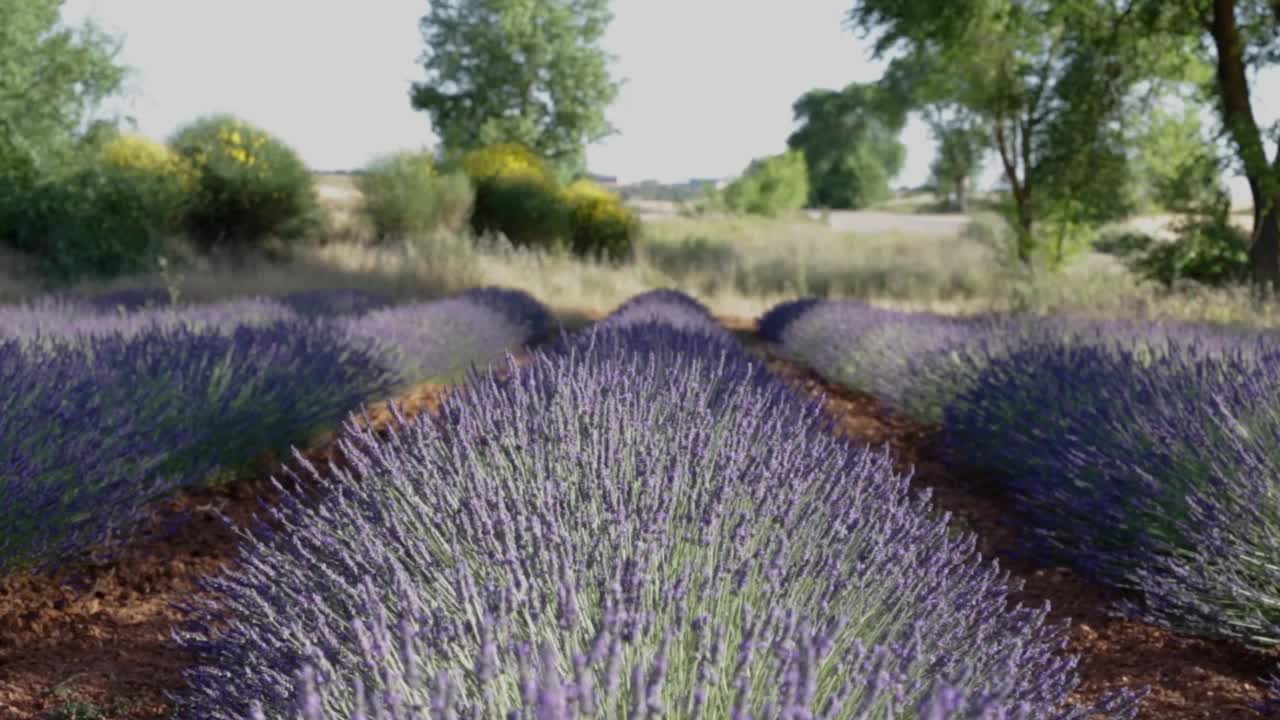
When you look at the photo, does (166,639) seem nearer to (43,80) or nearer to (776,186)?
(43,80)

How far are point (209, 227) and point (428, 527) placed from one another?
52.8 feet

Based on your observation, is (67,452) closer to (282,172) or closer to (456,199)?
(282,172)

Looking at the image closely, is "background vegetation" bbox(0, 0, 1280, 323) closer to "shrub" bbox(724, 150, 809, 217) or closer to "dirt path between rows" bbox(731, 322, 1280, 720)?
"dirt path between rows" bbox(731, 322, 1280, 720)

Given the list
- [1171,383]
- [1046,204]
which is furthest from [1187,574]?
[1046,204]

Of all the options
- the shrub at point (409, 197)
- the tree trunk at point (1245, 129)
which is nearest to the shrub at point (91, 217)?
the shrub at point (409, 197)

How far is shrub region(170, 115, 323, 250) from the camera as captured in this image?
16.3 m

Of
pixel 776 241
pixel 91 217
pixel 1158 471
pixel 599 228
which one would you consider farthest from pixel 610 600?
pixel 776 241

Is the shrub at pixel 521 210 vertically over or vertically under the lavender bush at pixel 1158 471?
over

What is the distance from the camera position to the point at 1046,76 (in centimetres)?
1631

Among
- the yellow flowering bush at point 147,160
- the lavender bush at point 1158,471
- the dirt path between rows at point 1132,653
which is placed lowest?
the dirt path between rows at point 1132,653

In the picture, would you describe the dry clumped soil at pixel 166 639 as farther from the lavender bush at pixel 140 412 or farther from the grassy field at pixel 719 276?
the grassy field at pixel 719 276

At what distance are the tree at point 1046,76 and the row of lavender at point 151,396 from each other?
8.50m

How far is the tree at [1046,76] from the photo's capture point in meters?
12.9

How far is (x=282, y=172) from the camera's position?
16703mm
